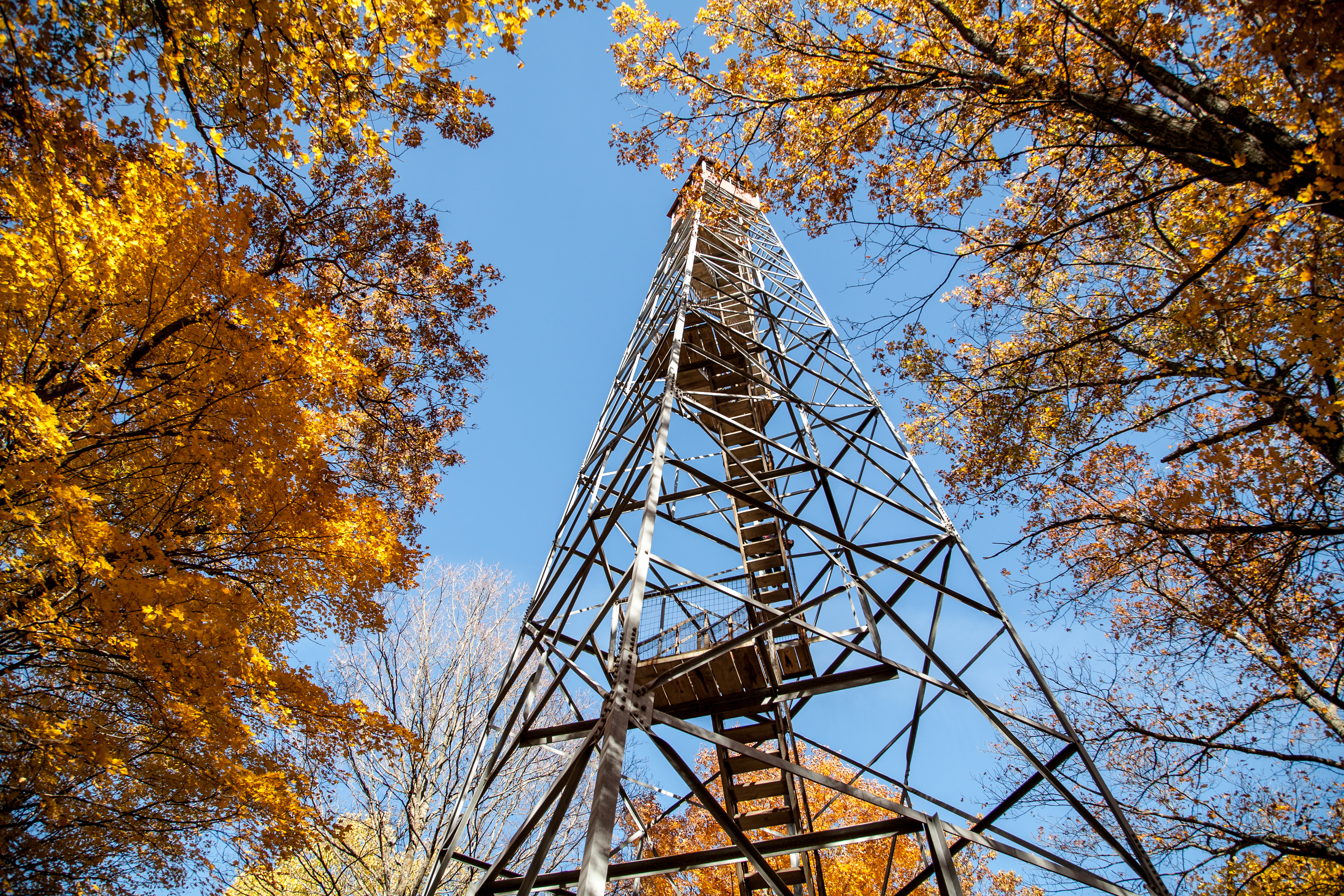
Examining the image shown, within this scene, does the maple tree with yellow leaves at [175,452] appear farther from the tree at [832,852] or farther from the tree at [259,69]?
the tree at [832,852]

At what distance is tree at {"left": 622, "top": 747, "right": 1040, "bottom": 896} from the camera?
1109cm

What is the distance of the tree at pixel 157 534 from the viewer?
17.4ft

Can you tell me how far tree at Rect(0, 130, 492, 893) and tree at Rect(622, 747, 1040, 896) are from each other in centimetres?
497

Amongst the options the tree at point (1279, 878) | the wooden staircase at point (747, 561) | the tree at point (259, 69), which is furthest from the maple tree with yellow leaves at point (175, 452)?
the tree at point (1279, 878)

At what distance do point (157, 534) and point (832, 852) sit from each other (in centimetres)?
1301

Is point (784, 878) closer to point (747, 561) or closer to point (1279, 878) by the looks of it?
point (747, 561)

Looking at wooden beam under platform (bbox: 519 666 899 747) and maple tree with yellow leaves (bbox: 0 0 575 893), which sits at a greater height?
maple tree with yellow leaves (bbox: 0 0 575 893)

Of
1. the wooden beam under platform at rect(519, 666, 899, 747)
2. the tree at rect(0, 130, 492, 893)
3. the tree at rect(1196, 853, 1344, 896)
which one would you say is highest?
the tree at rect(0, 130, 492, 893)

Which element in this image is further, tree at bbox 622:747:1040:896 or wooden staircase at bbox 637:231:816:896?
tree at bbox 622:747:1040:896

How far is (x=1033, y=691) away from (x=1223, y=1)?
9.59m

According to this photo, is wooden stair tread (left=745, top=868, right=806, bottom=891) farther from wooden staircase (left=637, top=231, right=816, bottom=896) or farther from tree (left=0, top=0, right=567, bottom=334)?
tree (left=0, top=0, right=567, bottom=334)

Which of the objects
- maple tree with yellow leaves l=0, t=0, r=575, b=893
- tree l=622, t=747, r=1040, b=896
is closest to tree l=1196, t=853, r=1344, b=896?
tree l=622, t=747, r=1040, b=896

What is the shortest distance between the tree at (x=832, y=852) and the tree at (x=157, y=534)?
4.97 m

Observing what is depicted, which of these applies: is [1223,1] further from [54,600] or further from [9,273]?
[54,600]
